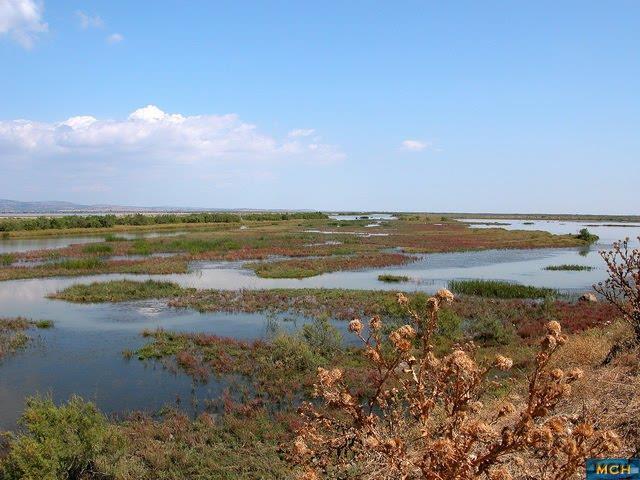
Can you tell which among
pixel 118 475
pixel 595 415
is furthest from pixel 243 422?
pixel 595 415

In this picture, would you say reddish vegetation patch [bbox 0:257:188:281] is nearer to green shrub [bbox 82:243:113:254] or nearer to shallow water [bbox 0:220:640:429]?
shallow water [bbox 0:220:640:429]

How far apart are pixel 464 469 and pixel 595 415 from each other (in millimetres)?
3175

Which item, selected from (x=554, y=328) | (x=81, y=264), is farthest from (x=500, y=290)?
(x=81, y=264)

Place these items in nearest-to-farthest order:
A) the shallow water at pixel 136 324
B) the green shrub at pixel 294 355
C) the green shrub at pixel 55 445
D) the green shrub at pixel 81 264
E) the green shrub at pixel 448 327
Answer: the green shrub at pixel 55 445 < the shallow water at pixel 136 324 < the green shrub at pixel 294 355 < the green shrub at pixel 448 327 < the green shrub at pixel 81 264

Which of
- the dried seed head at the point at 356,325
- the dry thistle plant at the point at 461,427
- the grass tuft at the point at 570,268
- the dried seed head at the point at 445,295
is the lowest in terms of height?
the grass tuft at the point at 570,268

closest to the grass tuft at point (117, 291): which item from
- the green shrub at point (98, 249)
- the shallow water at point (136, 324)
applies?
the shallow water at point (136, 324)

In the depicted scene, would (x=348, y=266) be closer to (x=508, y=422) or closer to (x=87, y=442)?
(x=87, y=442)

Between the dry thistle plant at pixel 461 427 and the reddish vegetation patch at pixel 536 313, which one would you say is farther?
the reddish vegetation patch at pixel 536 313

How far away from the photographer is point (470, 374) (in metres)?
2.46

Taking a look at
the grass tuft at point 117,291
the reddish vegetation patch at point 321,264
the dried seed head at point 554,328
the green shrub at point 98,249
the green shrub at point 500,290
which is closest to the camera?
the dried seed head at point 554,328

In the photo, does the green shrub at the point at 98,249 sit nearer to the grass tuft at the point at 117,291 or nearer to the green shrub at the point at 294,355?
the grass tuft at the point at 117,291

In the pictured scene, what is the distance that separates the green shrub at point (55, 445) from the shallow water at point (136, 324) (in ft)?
10.2

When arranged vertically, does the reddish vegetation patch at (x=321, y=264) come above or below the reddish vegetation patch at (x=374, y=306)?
above

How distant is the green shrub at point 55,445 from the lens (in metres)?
7.74
